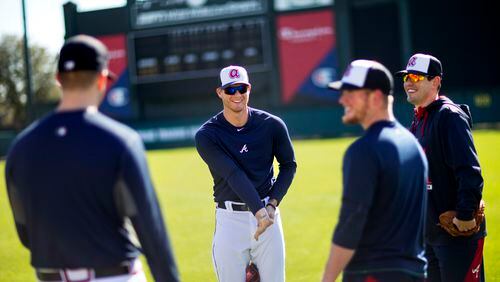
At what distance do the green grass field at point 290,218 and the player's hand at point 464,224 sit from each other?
243 centimetres

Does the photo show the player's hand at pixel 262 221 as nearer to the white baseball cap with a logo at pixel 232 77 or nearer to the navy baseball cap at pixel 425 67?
the white baseball cap with a logo at pixel 232 77

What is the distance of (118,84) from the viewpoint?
31.4 meters

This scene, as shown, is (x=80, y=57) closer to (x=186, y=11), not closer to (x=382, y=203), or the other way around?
(x=382, y=203)

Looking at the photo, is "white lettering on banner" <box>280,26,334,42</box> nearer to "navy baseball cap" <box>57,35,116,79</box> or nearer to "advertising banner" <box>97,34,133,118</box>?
"advertising banner" <box>97,34,133,118</box>

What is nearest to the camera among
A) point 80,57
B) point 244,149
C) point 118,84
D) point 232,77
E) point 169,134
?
point 80,57

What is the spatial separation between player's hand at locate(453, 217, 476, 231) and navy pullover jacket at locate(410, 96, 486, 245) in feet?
0.11

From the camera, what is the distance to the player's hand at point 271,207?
4.94 meters

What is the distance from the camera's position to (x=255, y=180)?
202 inches

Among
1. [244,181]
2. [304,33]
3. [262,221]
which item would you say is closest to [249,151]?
[244,181]

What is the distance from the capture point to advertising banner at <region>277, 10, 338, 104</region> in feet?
97.2

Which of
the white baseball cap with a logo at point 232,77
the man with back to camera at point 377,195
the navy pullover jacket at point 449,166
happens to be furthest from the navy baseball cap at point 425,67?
the man with back to camera at point 377,195

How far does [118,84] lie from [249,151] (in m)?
27.3

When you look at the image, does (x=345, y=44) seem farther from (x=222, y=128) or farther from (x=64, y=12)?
(x=222, y=128)

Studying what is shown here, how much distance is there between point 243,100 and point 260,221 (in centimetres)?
104
